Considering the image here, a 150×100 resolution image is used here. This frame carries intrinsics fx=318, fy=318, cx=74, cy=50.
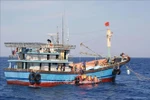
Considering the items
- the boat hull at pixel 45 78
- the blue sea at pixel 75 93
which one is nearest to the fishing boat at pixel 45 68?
the boat hull at pixel 45 78

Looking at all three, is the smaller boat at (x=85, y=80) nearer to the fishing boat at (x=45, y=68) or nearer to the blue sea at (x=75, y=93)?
the fishing boat at (x=45, y=68)

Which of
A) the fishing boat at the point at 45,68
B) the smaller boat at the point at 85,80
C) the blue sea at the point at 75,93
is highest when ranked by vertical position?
the fishing boat at the point at 45,68

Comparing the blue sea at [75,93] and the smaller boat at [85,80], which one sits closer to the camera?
the blue sea at [75,93]

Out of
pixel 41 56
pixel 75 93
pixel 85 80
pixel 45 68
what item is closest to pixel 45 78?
pixel 45 68

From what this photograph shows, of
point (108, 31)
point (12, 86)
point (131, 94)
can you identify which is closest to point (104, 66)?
point (108, 31)

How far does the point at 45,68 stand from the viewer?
46688 mm

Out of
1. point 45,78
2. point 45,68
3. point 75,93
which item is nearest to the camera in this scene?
point 75,93

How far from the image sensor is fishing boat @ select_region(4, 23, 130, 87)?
44906 mm

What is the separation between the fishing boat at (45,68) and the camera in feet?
147

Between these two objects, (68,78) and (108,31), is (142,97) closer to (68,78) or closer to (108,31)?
(68,78)

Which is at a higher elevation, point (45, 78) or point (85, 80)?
point (45, 78)

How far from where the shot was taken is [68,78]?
45656mm

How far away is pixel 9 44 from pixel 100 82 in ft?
49.1

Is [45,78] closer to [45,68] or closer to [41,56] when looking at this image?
[45,68]
